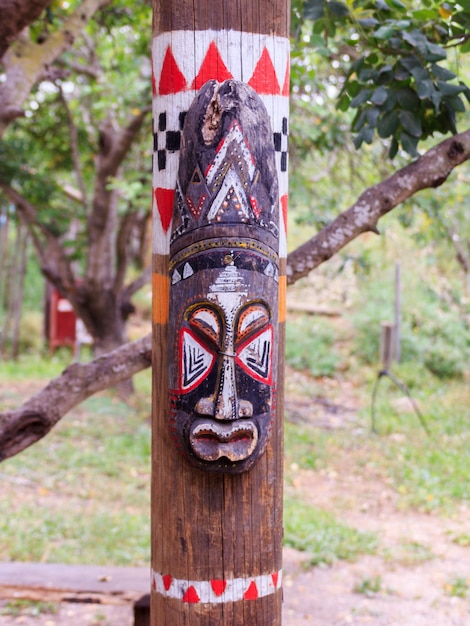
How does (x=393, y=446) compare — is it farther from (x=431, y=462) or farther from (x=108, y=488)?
(x=108, y=488)

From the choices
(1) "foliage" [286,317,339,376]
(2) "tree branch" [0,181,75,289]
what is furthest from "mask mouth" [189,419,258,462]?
(1) "foliage" [286,317,339,376]

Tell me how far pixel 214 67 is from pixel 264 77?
0.14m

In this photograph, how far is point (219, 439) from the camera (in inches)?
71.0

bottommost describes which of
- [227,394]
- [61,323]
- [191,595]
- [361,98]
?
[191,595]

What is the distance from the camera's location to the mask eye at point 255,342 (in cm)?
181

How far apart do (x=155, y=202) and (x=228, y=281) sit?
0.39 metres

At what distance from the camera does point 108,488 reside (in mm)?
6004

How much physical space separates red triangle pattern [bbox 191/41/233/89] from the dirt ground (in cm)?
314

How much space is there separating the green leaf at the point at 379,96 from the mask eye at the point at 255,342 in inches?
48.4

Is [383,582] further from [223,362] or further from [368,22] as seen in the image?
[368,22]

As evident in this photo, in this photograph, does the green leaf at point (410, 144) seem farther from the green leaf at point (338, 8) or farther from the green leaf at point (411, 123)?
the green leaf at point (338, 8)

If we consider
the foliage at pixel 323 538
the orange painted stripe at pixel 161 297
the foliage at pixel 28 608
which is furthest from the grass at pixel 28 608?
the orange painted stripe at pixel 161 297

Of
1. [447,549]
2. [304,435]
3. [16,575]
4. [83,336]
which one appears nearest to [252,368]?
[16,575]

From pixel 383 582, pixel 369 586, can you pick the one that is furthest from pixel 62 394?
pixel 383 582
